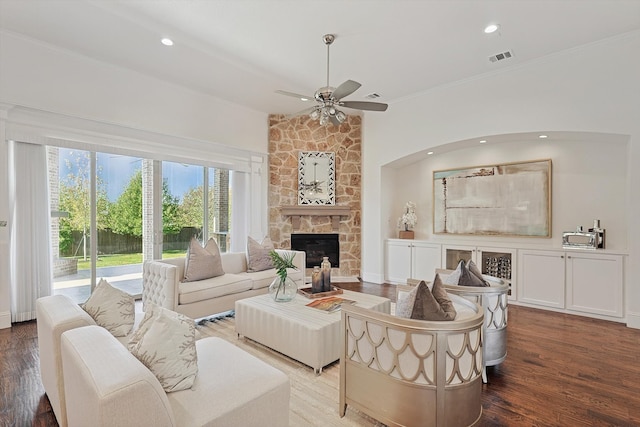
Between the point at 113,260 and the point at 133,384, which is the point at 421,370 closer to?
the point at 133,384

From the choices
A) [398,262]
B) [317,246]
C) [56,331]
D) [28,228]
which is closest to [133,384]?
[56,331]

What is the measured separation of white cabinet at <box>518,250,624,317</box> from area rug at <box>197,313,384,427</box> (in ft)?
11.3

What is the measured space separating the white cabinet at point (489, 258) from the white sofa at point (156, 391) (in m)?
4.31

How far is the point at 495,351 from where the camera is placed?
2.50 meters

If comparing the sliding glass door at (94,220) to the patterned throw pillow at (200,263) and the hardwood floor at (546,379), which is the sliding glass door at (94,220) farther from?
the patterned throw pillow at (200,263)

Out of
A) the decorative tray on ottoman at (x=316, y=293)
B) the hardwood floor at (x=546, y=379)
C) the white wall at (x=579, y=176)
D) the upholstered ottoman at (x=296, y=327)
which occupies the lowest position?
the hardwood floor at (x=546, y=379)

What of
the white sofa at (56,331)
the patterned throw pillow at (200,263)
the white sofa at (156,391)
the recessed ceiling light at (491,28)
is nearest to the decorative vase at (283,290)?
the patterned throw pillow at (200,263)

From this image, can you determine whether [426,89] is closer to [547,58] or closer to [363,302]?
[547,58]

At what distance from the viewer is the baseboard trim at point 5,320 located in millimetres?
3494

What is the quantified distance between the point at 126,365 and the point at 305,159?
5461 millimetres

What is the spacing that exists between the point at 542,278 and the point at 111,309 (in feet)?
16.8

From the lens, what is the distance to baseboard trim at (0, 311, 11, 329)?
138 inches

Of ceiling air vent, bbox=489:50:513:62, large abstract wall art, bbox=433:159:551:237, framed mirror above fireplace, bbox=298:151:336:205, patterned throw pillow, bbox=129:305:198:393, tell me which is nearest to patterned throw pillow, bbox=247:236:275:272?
framed mirror above fireplace, bbox=298:151:336:205

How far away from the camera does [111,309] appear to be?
205 cm
